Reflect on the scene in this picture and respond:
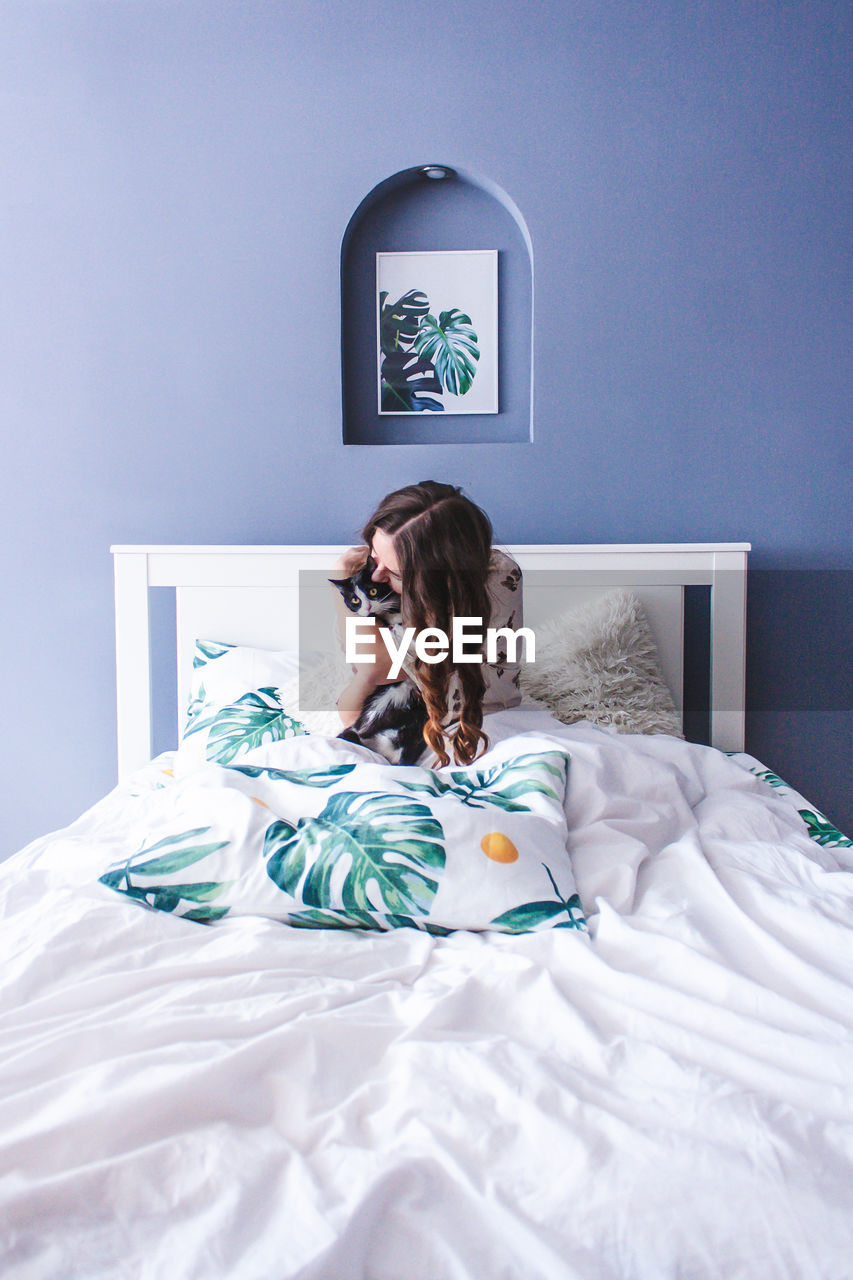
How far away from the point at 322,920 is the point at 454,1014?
0.70ft

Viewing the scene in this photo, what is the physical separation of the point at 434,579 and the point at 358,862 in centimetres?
70

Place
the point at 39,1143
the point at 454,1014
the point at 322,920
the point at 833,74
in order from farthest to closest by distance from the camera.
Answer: the point at 833,74, the point at 322,920, the point at 454,1014, the point at 39,1143

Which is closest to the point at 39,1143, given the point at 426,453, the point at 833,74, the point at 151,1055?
the point at 151,1055

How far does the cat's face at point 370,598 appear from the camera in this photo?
1464 millimetres

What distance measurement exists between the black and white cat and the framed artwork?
0.68 metres

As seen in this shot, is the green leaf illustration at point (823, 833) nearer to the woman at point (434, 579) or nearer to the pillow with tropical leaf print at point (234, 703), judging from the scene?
the woman at point (434, 579)

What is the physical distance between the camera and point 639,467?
191cm

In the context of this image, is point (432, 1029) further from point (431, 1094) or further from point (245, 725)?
point (245, 725)

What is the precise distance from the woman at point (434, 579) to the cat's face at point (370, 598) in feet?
0.05

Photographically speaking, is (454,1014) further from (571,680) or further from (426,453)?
(426,453)

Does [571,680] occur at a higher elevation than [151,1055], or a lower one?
higher

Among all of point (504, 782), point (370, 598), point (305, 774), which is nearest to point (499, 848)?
point (504, 782)

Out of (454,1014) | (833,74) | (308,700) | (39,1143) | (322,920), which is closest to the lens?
(39,1143)

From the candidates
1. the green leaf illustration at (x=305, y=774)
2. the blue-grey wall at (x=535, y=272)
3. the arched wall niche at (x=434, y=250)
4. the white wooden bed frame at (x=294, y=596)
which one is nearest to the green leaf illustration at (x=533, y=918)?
the green leaf illustration at (x=305, y=774)
